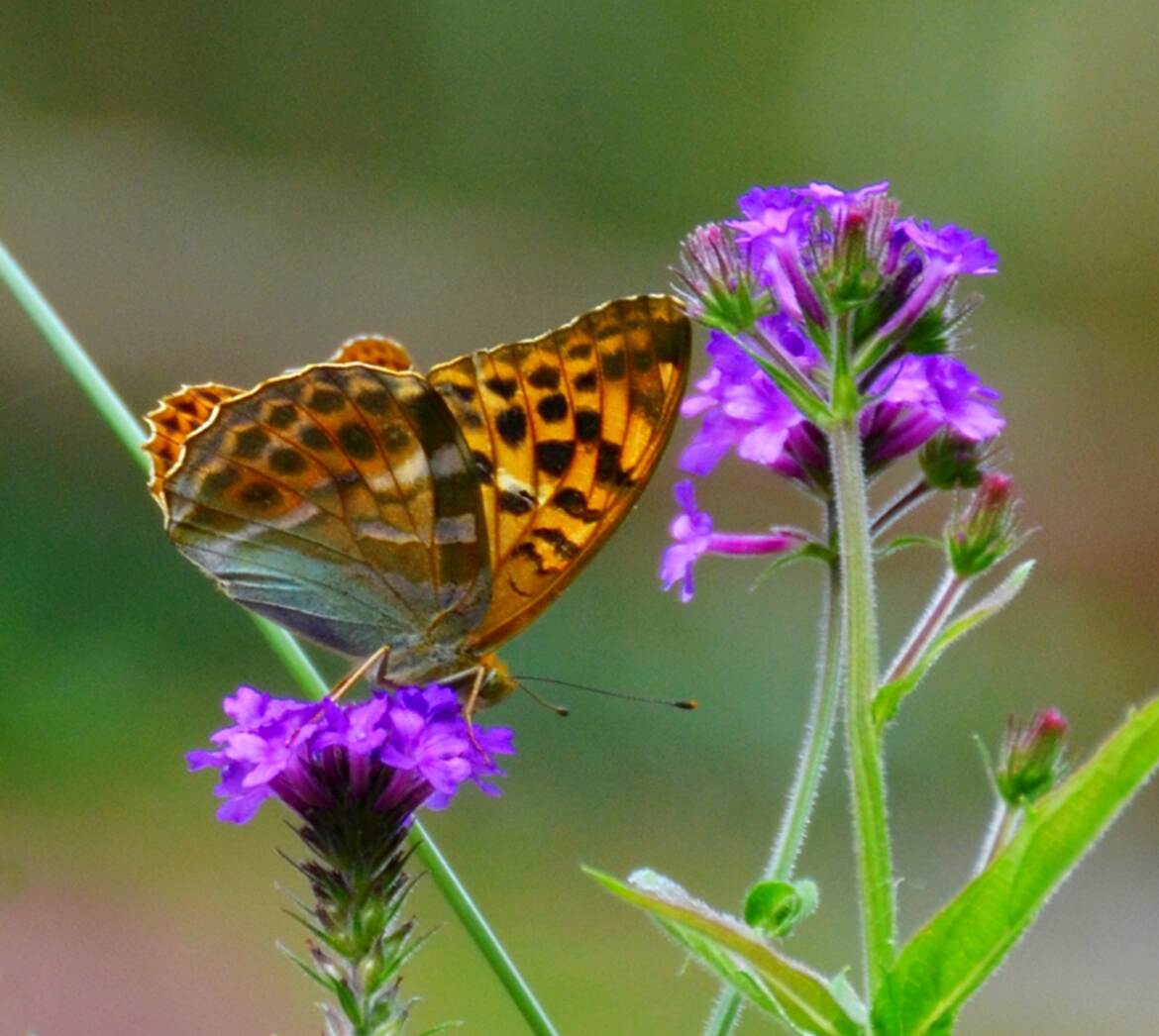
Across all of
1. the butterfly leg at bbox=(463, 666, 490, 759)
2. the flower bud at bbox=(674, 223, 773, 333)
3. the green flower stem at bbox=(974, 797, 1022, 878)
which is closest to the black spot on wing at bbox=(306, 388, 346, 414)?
the butterfly leg at bbox=(463, 666, 490, 759)

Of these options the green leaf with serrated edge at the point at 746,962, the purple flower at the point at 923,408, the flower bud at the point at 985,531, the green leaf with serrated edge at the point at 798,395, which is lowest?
the green leaf with serrated edge at the point at 746,962

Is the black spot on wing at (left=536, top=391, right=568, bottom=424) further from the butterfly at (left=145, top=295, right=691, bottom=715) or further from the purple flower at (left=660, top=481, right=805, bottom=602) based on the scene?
the purple flower at (left=660, top=481, right=805, bottom=602)

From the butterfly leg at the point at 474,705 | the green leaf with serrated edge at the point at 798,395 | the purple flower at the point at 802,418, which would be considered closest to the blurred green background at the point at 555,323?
the butterfly leg at the point at 474,705

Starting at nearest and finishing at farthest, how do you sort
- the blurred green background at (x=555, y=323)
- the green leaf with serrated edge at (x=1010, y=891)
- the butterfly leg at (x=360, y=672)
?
the green leaf with serrated edge at (x=1010, y=891) < the butterfly leg at (x=360, y=672) < the blurred green background at (x=555, y=323)

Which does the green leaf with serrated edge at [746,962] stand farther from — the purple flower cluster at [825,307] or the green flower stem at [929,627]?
the purple flower cluster at [825,307]

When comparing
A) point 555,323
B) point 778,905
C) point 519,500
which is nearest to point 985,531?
point 778,905

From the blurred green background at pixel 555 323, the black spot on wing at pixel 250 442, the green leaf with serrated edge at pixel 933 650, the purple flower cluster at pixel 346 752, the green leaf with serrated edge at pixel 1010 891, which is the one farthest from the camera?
the blurred green background at pixel 555 323
